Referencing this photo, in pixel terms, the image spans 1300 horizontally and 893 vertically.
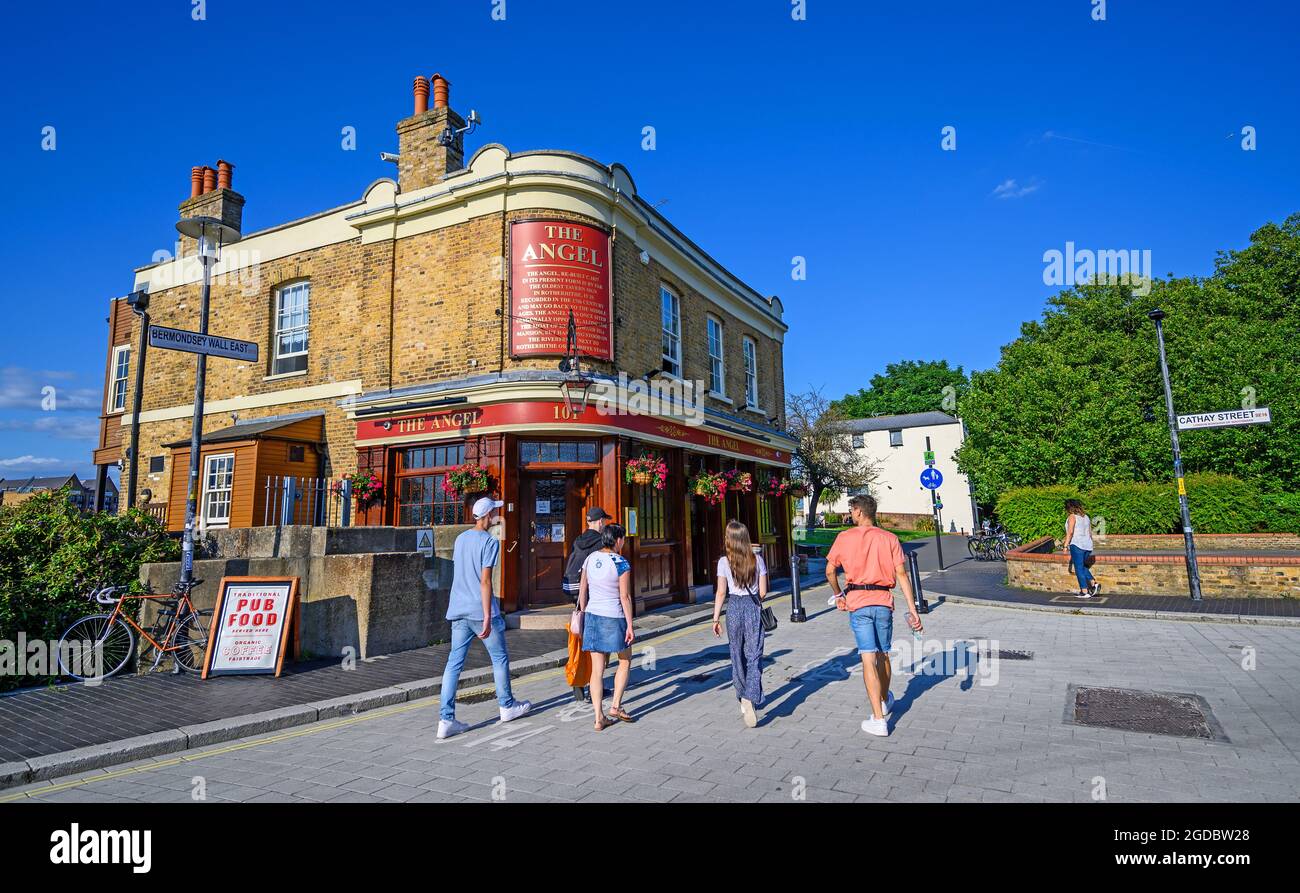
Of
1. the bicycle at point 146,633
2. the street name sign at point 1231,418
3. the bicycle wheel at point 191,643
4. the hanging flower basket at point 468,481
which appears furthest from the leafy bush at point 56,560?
the street name sign at point 1231,418

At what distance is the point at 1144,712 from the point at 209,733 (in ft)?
25.7

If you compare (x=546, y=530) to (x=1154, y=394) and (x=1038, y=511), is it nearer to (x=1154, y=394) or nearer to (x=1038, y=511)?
(x=1038, y=511)

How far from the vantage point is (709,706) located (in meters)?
6.24

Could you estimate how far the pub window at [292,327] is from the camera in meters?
14.6

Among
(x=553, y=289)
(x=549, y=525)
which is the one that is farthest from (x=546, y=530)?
(x=553, y=289)

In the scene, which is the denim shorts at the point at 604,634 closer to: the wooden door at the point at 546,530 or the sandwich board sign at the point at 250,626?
the sandwich board sign at the point at 250,626

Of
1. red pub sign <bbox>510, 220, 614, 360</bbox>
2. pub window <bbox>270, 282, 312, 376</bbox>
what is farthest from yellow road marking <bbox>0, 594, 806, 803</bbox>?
pub window <bbox>270, 282, 312, 376</bbox>

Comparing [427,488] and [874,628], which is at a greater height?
[427,488]

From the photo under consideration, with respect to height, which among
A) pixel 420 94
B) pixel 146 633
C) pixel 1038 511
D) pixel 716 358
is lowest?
pixel 146 633

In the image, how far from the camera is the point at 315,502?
1347 cm

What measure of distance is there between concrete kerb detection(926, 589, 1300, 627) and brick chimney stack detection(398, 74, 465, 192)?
45.4 feet
